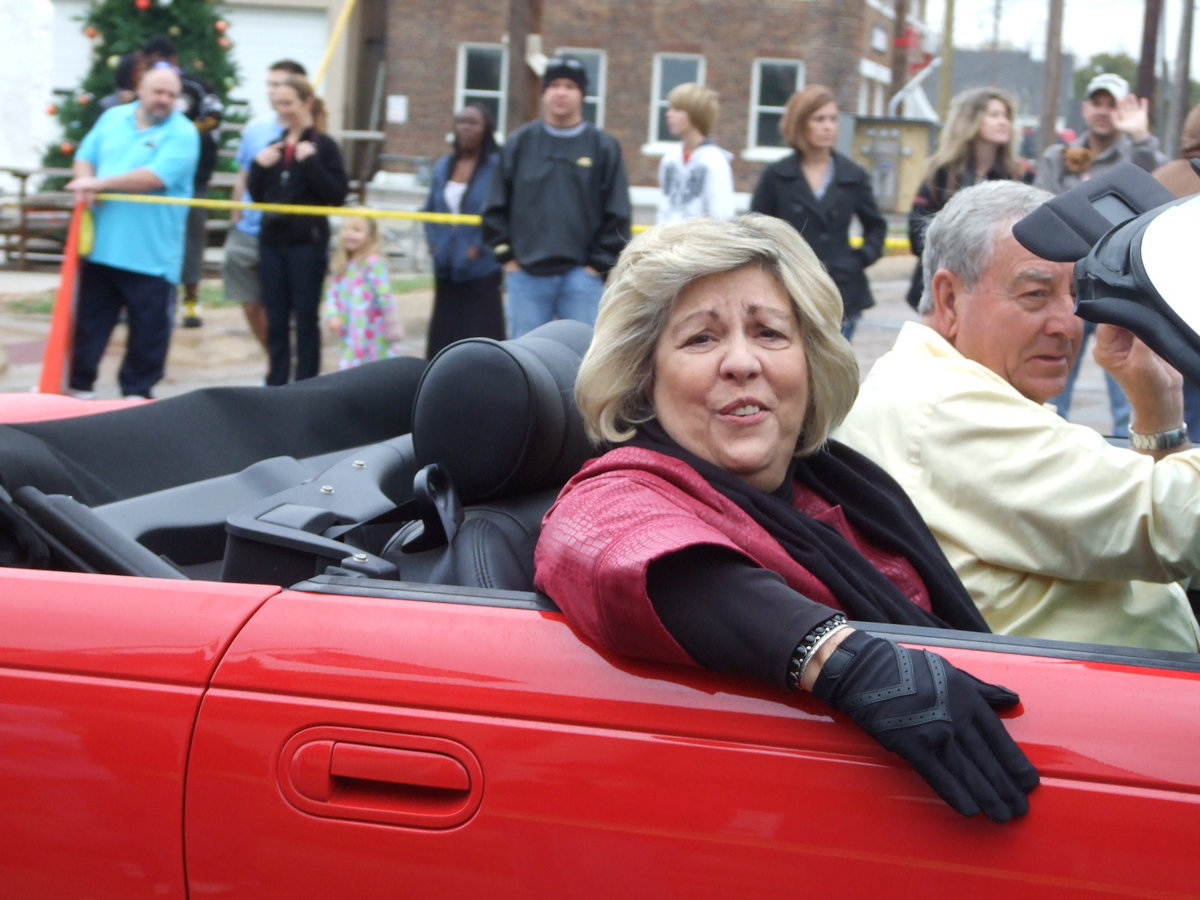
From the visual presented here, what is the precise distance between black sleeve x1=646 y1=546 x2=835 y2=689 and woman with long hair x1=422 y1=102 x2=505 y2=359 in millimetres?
5395

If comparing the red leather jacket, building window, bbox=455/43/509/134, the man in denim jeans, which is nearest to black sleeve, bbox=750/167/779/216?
the man in denim jeans

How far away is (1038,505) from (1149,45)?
18389mm

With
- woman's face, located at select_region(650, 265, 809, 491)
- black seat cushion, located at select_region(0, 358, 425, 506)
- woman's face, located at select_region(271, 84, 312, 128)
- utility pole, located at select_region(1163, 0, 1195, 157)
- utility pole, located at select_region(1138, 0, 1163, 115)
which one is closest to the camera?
woman's face, located at select_region(650, 265, 809, 491)

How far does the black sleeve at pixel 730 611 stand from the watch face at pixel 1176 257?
498 mm

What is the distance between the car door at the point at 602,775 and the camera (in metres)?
1.41

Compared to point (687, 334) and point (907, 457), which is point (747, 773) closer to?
point (687, 334)

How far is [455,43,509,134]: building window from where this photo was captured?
25266 millimetres

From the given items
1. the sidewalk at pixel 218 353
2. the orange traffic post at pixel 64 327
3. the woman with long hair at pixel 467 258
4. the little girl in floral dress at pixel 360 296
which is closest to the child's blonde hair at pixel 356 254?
the little girl in floral dress at pixel 360 296

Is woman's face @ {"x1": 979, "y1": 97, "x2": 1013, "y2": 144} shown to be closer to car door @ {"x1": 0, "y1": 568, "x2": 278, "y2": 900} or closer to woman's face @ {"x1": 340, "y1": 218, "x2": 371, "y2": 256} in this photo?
woman's face @ {"x1": 340, "y1": 218, "x2": 371, "y2": 256}

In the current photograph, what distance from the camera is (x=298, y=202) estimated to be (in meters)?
7.02

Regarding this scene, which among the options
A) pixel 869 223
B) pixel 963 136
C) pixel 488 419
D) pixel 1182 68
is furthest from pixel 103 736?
pixel 1182 68

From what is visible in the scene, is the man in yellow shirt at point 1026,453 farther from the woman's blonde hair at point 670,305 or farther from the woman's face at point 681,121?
the woman's face at point 681,121

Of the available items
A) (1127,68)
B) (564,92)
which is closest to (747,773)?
(564,92)

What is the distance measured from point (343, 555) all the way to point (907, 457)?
91cm
